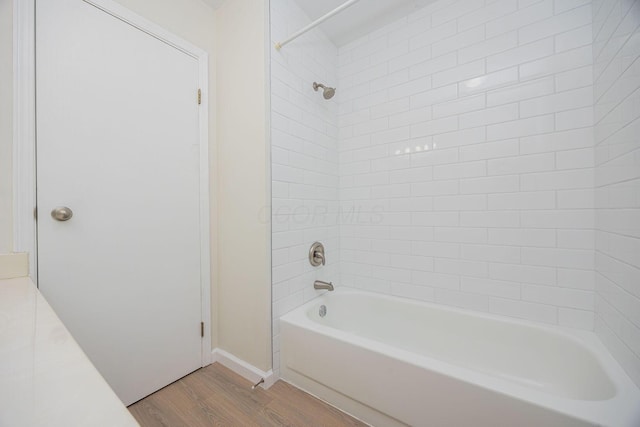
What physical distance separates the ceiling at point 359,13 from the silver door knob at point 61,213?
1.83 meters

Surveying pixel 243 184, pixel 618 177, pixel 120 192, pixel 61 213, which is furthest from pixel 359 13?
pixel 61 213

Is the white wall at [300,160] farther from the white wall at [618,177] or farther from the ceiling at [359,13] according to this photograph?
the white wall at [618,177]

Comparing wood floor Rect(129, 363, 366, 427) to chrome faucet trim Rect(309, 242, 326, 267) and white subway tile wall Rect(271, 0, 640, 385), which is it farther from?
chrome faucet trim Rect(309, 242, 326, 267)

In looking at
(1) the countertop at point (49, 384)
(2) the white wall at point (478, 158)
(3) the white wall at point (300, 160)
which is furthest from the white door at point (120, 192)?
(2) the white wall at point (478, 158)

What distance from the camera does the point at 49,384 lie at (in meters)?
0.39

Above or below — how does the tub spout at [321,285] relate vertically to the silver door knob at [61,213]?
below

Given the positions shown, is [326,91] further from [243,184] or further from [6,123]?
[6,123]

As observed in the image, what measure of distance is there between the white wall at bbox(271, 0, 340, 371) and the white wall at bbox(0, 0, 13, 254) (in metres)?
1.09

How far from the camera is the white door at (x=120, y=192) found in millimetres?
1073

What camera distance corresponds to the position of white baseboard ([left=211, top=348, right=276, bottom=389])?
4.72ft

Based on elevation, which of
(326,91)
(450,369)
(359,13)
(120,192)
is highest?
(359,13)

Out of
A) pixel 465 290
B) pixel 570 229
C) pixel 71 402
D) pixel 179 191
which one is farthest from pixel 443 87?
pixel 71 402

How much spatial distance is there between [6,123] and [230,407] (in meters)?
1.62

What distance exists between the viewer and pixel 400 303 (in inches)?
67.6
